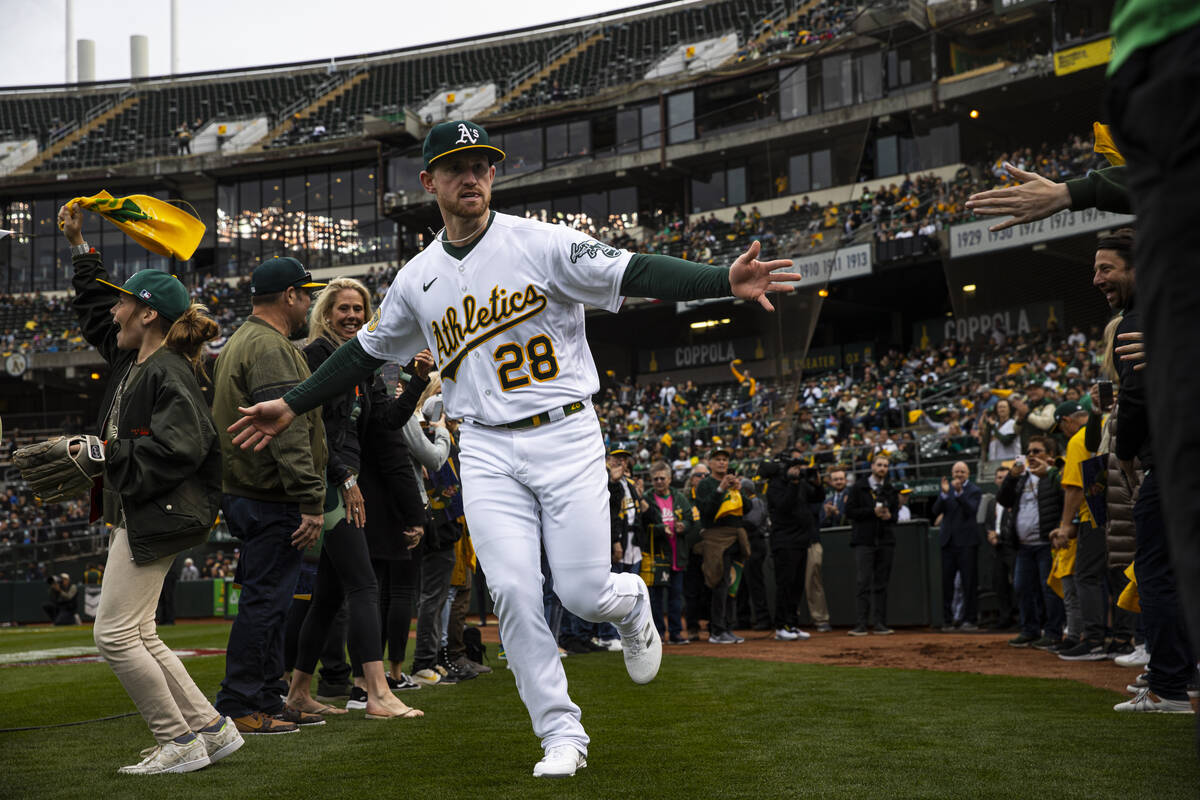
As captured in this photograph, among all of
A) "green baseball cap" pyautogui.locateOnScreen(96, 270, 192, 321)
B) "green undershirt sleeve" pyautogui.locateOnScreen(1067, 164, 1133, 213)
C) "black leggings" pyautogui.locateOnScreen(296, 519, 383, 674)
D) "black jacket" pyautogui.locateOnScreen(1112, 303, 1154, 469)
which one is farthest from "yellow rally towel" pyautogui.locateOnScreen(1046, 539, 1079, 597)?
"green baseball cap" pyautogui.locateOnScreen(96, 270, 192, 321)

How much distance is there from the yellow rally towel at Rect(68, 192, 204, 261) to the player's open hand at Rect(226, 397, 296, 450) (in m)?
1.79

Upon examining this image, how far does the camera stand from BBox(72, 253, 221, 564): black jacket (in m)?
4.00

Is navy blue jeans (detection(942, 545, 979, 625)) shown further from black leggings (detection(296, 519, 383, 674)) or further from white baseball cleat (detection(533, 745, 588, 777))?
A: white baseball cleat (detection(533, 745, 588, 777))

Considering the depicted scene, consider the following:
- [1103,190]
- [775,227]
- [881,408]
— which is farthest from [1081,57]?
[1103,190]

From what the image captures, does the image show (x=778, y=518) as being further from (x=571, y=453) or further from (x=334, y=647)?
(x=571, y=453)

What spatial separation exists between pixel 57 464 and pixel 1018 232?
90.5 feet

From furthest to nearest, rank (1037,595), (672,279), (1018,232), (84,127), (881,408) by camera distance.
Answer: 1. (84,127)
2. (1018,232)
3. (881,408)
4. (1037,595)
5. (672,279)

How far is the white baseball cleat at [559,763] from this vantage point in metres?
3.57

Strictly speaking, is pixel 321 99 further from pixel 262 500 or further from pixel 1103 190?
pixel 1103 190

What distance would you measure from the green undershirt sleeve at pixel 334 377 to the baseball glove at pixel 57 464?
0.73 metres

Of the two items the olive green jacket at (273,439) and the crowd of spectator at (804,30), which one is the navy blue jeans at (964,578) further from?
the crowd of spectator at (804,30)

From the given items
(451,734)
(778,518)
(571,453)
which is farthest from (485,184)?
(778,518)

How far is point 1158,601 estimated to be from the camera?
478 cm

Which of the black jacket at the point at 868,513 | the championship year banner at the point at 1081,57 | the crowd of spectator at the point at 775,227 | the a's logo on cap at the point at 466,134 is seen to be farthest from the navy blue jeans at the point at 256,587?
the championship year banner at the point at 1081,57
